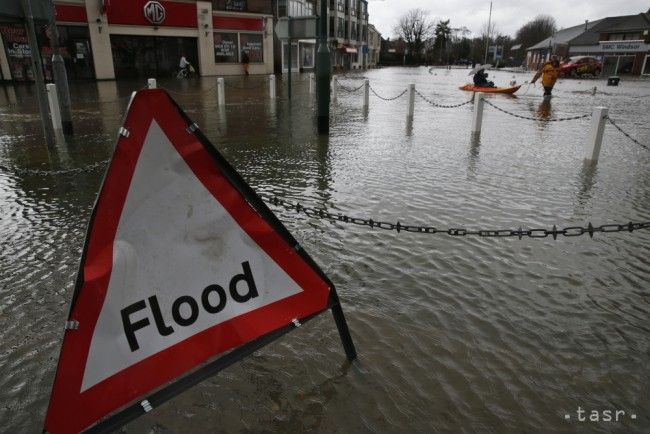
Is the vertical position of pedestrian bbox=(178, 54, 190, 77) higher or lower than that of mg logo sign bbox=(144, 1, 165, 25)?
lower

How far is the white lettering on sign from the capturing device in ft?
6.52

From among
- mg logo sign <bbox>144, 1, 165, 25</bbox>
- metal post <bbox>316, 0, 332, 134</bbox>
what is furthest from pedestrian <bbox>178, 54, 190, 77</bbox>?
metal post <bbox>316, 0, 332, 134</bbox>

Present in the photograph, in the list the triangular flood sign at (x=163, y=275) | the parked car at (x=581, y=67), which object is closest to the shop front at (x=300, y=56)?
the parked car at (x=581, y=67)

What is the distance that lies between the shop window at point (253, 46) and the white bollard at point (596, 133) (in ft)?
104

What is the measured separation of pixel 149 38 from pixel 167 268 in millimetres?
32838

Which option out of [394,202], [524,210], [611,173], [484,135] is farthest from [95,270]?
[484,135]

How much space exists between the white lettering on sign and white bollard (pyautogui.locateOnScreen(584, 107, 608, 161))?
8070mm

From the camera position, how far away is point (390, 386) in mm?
2855

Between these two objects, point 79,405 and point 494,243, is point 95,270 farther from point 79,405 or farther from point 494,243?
point 494,243

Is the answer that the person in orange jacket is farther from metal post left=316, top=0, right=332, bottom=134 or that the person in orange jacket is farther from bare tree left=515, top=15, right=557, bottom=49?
bare tree left=515, top=15, right=557, bottom=49

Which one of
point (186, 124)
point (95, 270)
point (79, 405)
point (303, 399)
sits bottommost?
point (303, 399)

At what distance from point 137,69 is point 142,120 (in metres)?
32.2

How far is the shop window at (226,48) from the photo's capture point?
34.3 m

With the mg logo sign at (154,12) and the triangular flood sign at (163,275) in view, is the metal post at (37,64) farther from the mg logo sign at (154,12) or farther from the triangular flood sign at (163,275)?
the mg logo sign at (154,12)
